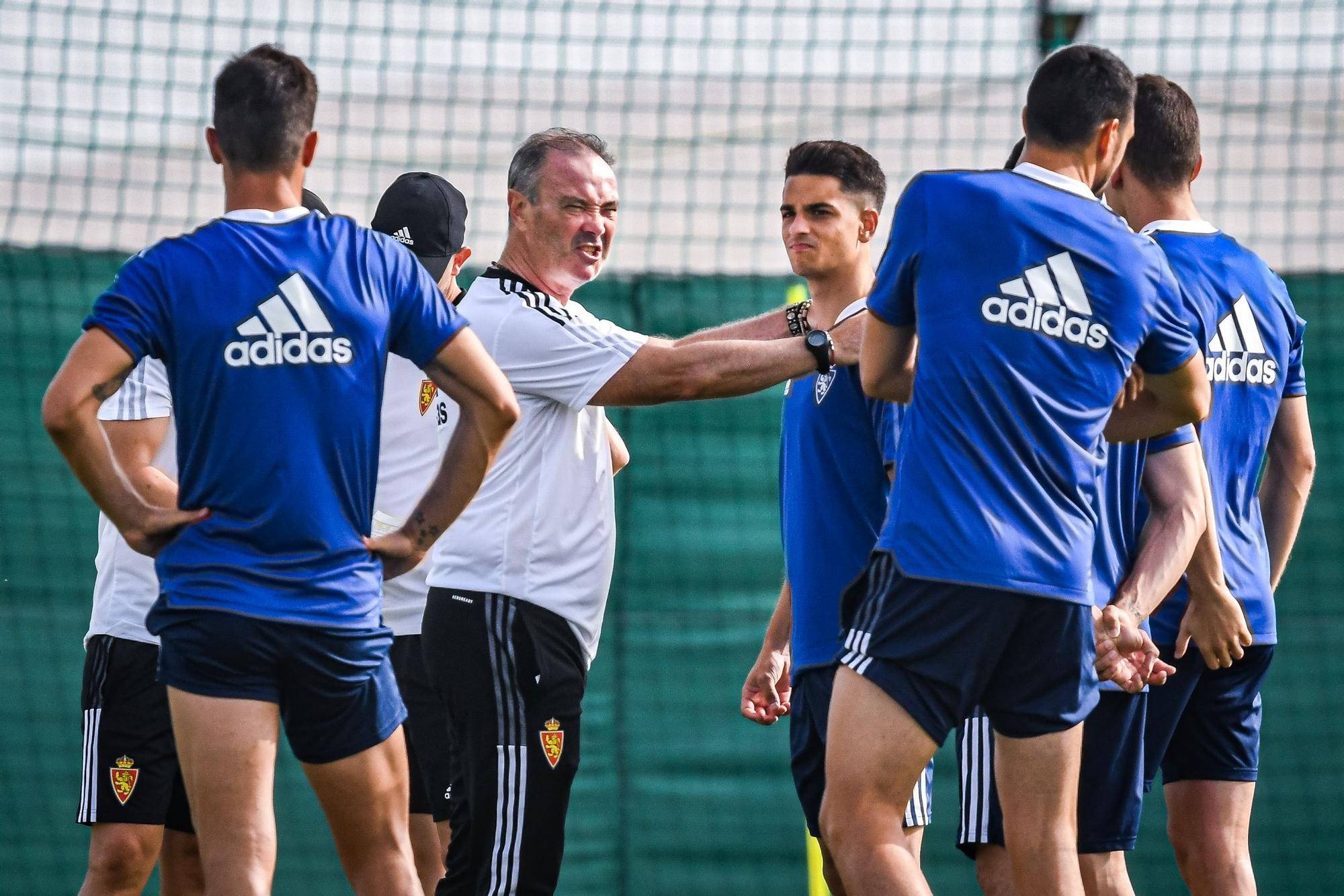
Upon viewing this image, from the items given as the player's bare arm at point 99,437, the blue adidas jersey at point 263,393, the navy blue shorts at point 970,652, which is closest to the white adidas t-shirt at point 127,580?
the player's bare arm at point 99,437

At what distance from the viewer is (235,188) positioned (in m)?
3.65

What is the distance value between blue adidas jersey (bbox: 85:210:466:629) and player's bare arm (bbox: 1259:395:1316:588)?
2628 millimetres

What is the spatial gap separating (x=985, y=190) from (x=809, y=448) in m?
1.04

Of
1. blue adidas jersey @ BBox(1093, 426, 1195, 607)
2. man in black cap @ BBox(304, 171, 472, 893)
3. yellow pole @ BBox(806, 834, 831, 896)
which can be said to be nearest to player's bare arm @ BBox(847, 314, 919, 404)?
blue adidas jersey @ BBox(1093, 426, 1195, 607)

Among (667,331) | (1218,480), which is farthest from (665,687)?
(1218,480)

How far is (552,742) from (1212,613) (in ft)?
5.51

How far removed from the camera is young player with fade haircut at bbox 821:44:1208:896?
138 inches

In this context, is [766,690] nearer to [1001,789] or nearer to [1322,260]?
[1001,789]

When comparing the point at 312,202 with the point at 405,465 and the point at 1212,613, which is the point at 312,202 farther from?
the point at 1212,613

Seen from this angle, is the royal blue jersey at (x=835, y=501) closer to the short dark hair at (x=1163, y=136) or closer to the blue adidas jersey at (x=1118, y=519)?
the blue adidas jersey at (x=1118, y=519)

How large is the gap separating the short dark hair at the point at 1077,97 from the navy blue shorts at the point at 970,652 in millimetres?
1006

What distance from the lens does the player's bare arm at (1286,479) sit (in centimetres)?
476

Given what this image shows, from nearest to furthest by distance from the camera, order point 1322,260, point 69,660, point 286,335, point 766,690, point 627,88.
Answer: point 286,335
point 766,690
point 69,660
point 1322,260
point 627,88

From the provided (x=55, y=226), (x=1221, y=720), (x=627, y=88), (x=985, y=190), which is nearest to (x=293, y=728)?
(x=985, y=190)
